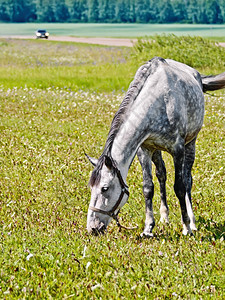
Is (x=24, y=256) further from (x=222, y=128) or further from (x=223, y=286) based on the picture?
(x=222, y=128)

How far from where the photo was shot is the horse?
662 cm

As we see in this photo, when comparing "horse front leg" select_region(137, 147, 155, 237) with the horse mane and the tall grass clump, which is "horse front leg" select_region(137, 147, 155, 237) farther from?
the tall grass clump

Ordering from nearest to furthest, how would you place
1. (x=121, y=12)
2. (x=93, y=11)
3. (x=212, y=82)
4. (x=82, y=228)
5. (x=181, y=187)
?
(x=82, y=228) → (x=181, y=187) → (x=212, y=82) → (x=121, y=12) → (x=93, y=11)

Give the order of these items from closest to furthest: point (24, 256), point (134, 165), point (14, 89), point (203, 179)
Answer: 1. point (24, 256)
2. point (203, 179)
3. point (134, 165)
4. point (14, 89)

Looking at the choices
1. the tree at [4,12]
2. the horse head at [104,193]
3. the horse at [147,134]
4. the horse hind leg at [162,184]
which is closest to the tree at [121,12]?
the tree at [4,12]

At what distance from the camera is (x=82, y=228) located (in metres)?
7.63

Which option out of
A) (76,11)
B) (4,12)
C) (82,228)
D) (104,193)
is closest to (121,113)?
(104,193)

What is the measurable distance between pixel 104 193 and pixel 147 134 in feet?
3.42

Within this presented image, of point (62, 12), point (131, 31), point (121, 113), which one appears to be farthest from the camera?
point (62, 12)

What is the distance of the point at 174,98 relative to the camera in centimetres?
735

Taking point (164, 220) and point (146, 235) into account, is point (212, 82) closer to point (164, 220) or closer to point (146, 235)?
point (164, 220)

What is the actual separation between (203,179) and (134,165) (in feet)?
6.19

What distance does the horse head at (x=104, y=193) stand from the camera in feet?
21.4

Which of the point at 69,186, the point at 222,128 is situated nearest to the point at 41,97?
the point at 222,128
